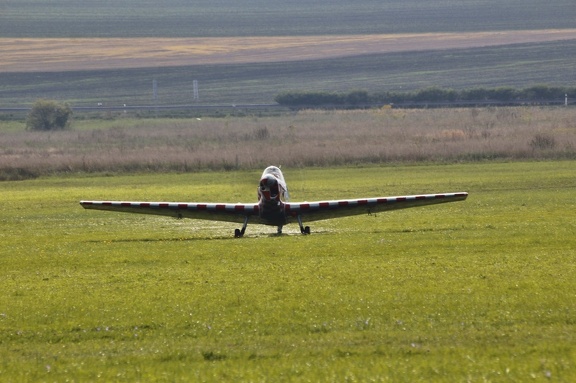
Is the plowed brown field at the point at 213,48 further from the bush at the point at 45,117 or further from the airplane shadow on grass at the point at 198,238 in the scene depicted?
Result: the airplane shadow on grass at the point at 198,238

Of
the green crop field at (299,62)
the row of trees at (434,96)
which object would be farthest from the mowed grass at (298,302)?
the green crop field at (299,62)

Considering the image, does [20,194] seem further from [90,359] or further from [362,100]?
[362,100]

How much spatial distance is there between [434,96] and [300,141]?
4252 cm

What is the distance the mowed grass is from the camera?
1100 cm

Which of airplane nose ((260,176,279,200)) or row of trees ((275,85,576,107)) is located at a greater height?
airplane nose ((260,176,279,200))

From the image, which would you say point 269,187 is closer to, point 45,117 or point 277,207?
point 277,207

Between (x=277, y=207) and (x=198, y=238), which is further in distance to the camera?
(x=198, y=238)

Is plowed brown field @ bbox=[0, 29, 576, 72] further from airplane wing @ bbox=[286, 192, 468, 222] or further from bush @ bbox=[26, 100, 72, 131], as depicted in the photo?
airplane wing @ bbox=[286, 192, 468, 222]

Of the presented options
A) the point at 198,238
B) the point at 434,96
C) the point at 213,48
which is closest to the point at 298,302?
the point at 198,238

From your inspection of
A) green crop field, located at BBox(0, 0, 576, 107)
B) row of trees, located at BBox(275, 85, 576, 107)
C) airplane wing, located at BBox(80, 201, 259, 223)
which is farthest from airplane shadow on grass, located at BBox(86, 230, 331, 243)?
green crop field, located at BBox(0, 0, 576, 107)

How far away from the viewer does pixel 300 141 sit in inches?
2435

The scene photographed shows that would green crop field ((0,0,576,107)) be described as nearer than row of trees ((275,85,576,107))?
No

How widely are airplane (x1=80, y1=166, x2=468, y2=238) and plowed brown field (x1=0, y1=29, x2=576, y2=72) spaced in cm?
11800

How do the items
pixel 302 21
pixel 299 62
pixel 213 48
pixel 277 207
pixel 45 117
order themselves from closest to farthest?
1. pixel 277 207
2. pixel 45 117
3. pixel 299 62
4. pixel 213 48
5. pixel 302 21
